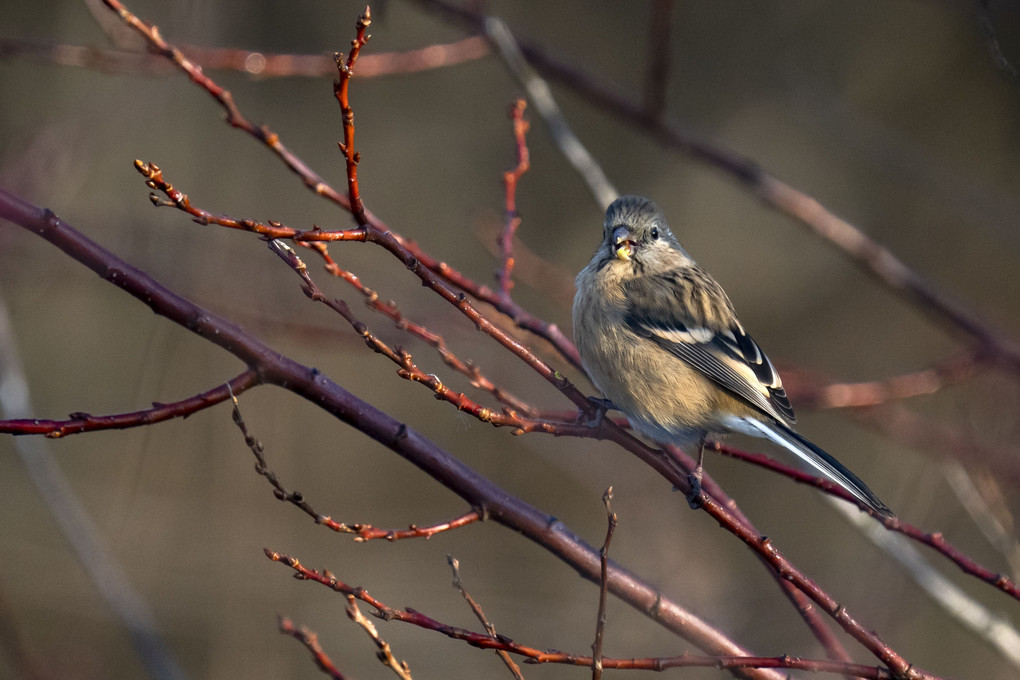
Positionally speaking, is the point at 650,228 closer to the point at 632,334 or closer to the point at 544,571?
the point at 632,334

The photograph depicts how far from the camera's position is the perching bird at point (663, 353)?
3570 millimetres

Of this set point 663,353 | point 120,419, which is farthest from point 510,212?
point 120,419

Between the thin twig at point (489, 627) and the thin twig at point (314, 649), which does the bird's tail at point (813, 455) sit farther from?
the thin twig at point (314, 649)

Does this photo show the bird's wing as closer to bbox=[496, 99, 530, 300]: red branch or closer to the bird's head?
the bird's head

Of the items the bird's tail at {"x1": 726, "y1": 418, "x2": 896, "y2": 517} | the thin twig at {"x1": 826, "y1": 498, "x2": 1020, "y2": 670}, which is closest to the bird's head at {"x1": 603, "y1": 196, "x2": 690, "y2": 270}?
the bird's tail at {"x1": 726, "y1": 418, "x2": 896, "y2": 517}

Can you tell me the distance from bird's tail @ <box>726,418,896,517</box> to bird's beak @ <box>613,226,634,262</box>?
0.95 meters

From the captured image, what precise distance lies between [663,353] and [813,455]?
89cm

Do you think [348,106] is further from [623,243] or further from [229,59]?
[623,243]

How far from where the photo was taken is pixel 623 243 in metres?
4.03

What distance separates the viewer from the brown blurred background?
20.4ft

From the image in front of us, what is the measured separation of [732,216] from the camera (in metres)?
8.97

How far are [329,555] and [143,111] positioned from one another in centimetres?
414

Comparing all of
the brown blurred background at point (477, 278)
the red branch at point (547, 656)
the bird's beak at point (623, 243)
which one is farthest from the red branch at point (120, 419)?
the brown blurred background at point (477, 278)

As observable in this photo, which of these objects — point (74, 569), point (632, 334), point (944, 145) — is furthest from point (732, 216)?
point (74, 569)
